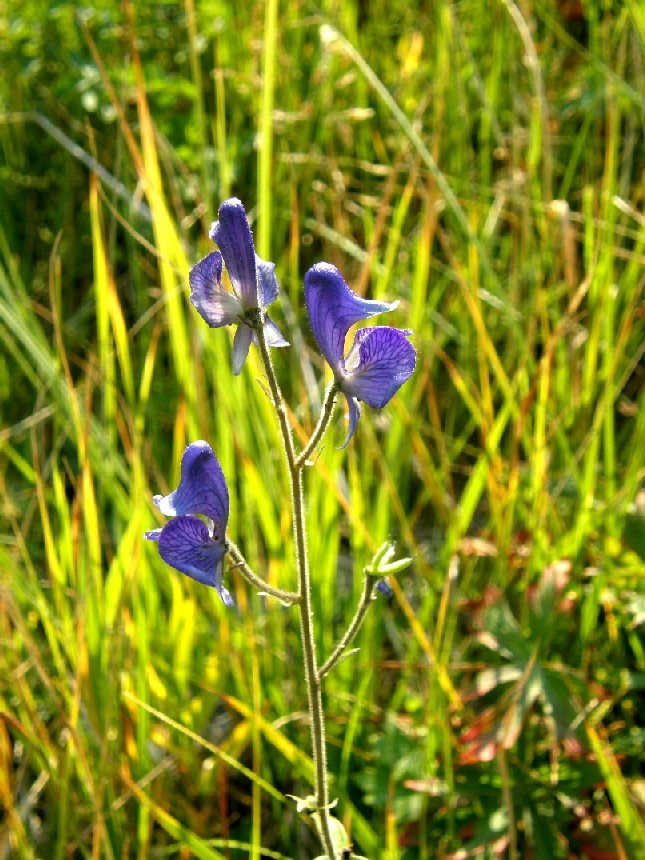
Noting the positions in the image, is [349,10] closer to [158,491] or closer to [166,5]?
[166,5]

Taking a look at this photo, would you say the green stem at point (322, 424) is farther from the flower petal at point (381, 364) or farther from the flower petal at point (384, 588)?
the flower petal at point (384, 588)

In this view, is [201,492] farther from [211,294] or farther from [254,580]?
[211,294]

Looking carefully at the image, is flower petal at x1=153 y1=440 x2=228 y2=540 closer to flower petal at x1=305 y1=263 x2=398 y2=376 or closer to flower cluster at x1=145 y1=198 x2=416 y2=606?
flower cluster at x1=145 y1=198 x2=416 y2=606

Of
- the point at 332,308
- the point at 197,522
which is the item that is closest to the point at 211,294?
the point at 332,308

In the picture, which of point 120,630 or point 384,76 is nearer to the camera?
point 120,630

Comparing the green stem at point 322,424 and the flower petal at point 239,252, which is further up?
the flower petal at point 239,252

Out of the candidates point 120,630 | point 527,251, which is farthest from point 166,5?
point 120,630

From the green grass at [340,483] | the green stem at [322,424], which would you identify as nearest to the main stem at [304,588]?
the green stem at [322,424]
